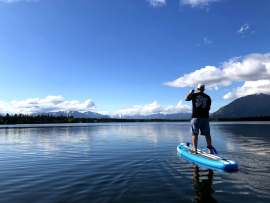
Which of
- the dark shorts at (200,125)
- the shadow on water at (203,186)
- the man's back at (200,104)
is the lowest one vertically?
the shadow on water at (203,186)

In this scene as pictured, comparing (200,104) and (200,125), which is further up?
(200,104)

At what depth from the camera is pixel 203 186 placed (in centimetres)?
768

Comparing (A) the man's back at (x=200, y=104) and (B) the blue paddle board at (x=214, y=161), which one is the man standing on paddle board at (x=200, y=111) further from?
(B) the blue paddle board at (x=214, y=161)

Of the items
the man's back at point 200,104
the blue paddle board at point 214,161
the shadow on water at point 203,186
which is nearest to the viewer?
the shadow on water at point 203,186

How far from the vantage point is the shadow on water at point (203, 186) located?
638cm

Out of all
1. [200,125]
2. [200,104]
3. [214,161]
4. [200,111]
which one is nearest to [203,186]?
[214,161]

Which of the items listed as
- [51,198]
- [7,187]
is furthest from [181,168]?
[7,187]

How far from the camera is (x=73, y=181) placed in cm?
870

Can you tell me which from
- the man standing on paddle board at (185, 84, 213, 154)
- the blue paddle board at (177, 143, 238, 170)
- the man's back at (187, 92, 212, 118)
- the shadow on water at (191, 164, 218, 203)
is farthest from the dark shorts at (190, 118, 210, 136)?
the shadow on water at (191, 164, 218, 203)

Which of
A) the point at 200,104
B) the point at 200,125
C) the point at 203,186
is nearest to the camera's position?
the point at 203,186

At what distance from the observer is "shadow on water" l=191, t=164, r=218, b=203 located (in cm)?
638

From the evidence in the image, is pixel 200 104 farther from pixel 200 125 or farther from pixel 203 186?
pixel 203 186

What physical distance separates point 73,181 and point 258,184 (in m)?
8.09

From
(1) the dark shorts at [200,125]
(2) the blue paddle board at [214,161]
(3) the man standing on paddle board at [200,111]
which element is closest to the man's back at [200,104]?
(3) the man standing on paddle board at [200,111]
